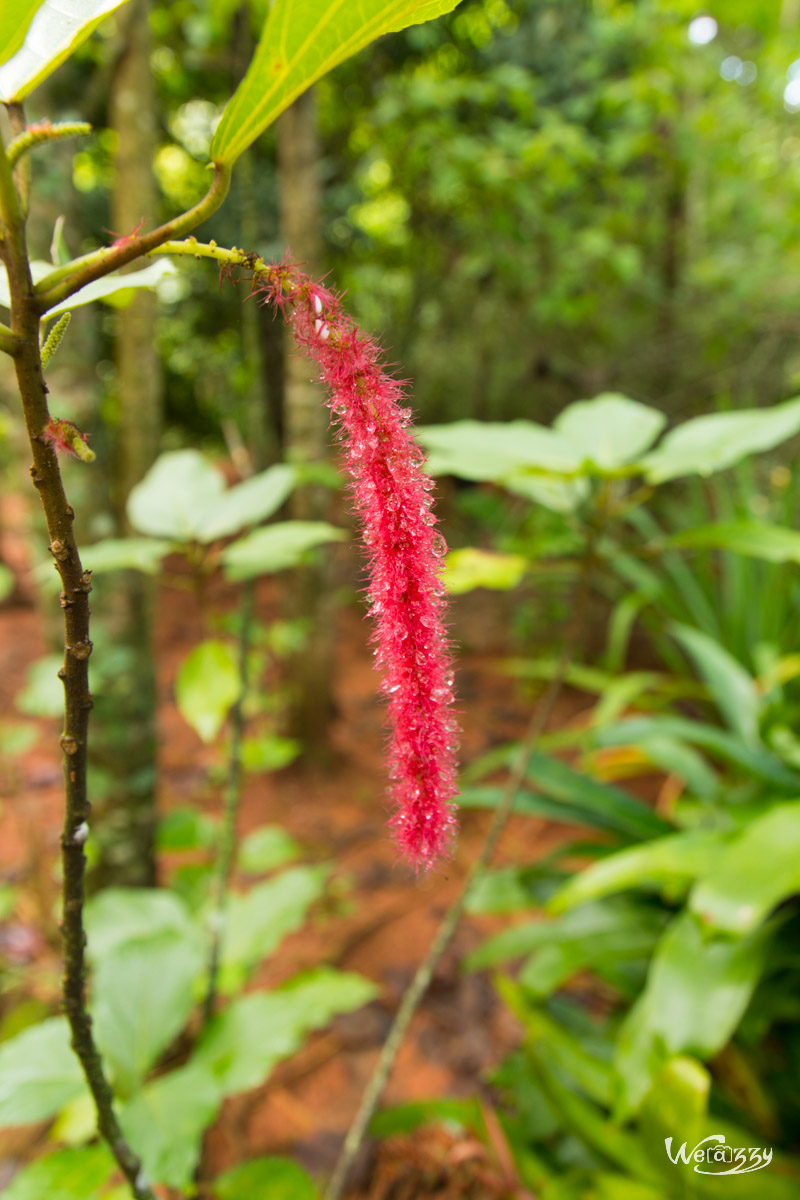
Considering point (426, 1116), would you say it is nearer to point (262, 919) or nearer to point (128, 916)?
point (262, 919)

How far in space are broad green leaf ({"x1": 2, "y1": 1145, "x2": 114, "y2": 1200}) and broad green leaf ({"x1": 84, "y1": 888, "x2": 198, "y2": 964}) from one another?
36 centimetres

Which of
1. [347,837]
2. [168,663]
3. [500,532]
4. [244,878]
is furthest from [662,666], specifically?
[168,663]

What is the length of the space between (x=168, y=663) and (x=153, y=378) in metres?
2.30

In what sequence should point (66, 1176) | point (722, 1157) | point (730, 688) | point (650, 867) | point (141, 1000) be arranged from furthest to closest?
1. point (730, 688)
2. point (650, 867)
3. point (722, 1157)
4. point (141, 1000)
5. point (66, 1176)

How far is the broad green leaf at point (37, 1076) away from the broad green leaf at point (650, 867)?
24.5 inches

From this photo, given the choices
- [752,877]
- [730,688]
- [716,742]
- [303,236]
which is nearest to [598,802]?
[716,742]

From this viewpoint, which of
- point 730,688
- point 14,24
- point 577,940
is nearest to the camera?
point 14,24

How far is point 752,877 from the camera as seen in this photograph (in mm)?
833

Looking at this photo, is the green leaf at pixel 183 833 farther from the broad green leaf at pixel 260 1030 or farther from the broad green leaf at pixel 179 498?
the broad green leaf at pixel 179 498

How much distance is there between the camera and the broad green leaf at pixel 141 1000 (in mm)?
673

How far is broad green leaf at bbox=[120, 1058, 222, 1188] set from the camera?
1.78 ft

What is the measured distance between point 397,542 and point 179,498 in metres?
0.60

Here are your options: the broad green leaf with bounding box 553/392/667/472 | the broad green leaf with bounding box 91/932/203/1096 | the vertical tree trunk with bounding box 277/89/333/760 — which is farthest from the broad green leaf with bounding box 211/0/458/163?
the vertical tree trunk with bounding box 277/89/333/760

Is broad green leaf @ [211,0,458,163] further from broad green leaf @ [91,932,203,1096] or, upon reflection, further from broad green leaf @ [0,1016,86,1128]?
broad green leaf @ [91,932,203,1096]
